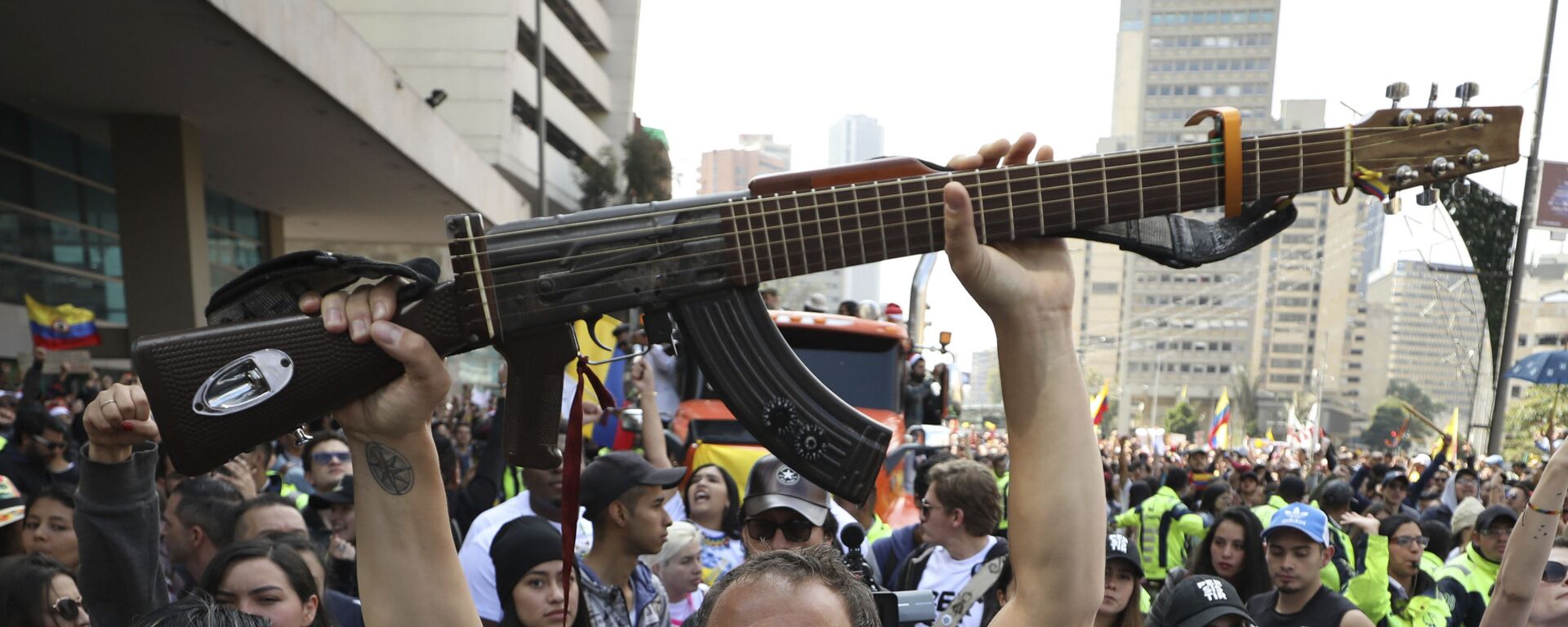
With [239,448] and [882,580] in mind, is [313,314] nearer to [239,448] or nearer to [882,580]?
[239,448]

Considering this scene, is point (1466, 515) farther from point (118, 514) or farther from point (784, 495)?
point (118, 514)

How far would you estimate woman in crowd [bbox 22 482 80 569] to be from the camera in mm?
5664

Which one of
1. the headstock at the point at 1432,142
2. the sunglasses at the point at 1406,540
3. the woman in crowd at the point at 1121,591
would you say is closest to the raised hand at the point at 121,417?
the headstock at the point at 1432,142

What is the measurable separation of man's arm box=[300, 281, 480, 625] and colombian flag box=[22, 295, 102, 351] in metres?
16.6

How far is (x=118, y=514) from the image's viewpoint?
313cm

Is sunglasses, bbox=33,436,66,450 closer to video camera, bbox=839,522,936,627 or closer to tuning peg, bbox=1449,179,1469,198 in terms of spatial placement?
video camera, bbox=839,522,936,627

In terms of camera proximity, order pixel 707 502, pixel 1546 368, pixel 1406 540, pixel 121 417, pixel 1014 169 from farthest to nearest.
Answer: pixel 1546 368 < pixel 1406 540 < pixel 707 502 < pixel 121 417 < pixel 1014 169

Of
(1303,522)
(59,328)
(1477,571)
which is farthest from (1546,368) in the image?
(59,328)

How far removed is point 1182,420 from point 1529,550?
12018cm

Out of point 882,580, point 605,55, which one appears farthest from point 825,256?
point 605,55

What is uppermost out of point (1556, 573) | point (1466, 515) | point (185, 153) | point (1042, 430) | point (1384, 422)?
point (185, 153)

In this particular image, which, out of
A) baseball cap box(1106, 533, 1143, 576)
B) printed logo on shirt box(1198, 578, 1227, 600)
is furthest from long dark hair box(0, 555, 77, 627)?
printed logo on shirt box(1198, 578, 1227, 600)

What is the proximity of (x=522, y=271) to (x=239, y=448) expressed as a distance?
0.66m

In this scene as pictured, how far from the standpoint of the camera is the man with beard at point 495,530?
528 cm
